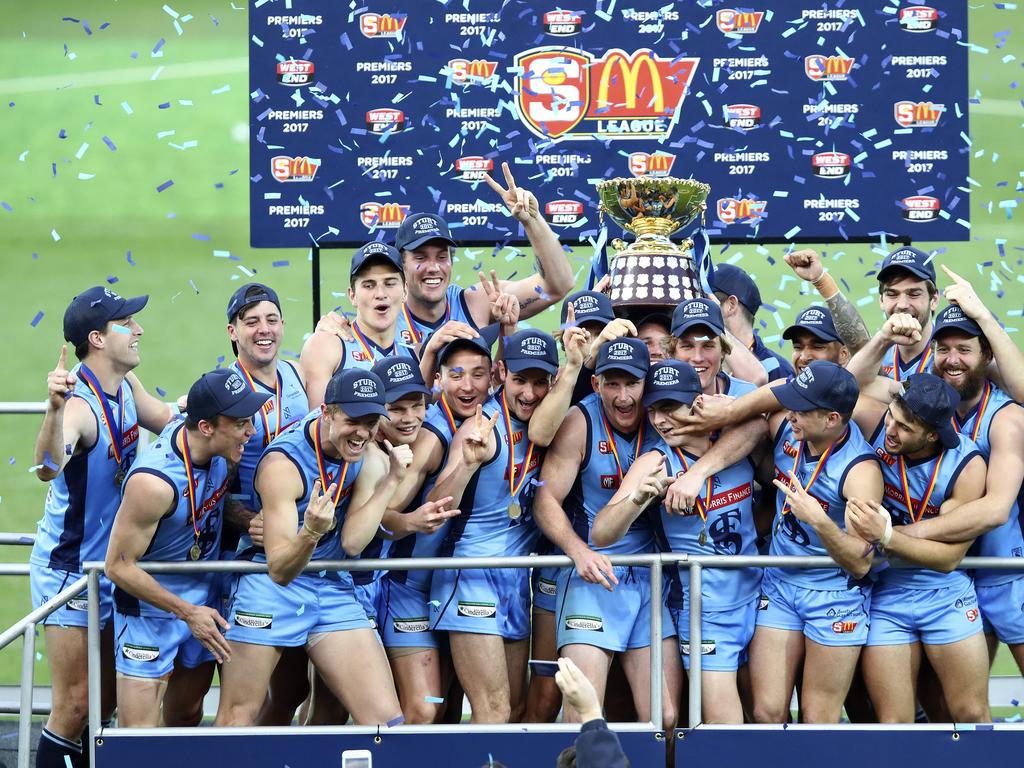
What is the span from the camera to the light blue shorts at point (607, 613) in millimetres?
5527

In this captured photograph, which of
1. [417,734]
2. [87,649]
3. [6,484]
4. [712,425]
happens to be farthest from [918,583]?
[6,484]

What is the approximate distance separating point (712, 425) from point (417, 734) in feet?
4.88

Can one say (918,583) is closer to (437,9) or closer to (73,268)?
(437,9)

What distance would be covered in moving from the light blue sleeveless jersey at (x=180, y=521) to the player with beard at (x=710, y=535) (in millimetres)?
1334

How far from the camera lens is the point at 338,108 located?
8.53m

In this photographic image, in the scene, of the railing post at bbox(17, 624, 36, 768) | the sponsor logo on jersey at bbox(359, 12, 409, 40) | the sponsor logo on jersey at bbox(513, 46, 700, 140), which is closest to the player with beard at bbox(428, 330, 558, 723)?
the railing post at bbox(17, 624, 36, 768)

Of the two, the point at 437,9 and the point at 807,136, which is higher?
the point at 437,9

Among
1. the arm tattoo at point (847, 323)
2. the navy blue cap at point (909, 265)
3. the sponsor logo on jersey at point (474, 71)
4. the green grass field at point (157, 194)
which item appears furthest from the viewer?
the green grass field at point (157, 194)

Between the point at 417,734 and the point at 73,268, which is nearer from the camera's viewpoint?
the point at 417,734

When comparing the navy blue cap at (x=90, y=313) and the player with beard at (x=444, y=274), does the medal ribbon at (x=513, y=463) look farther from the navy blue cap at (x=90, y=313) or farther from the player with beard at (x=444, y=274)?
the navy blue cap at (x=90, y=313)

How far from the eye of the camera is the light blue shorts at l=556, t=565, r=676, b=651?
5.53 m

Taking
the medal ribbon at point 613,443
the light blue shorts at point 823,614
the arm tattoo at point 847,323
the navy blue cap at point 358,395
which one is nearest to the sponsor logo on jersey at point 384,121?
the arm tattoo at point 847,323

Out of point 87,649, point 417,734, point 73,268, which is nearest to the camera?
point 417,734

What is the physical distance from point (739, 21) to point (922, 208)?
141cm
